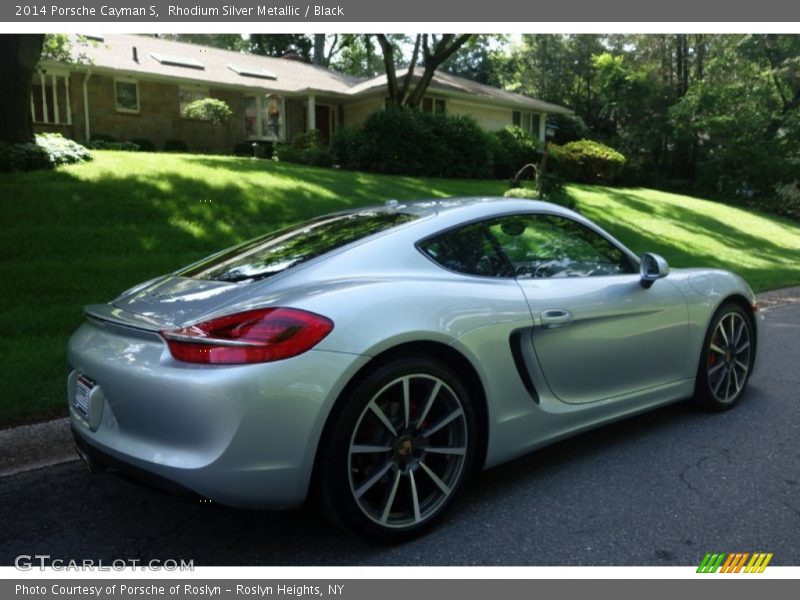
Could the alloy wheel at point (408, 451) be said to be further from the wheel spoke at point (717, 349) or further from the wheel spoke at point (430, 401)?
Result: the wheel spoke at point (717, 349)

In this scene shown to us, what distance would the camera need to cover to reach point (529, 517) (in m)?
3.06

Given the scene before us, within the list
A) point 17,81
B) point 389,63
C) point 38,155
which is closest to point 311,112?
point 389,63

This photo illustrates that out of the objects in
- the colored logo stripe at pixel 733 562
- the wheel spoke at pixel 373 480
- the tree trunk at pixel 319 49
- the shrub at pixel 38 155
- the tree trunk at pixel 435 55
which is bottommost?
the colored logo stripe at pixel 733 562

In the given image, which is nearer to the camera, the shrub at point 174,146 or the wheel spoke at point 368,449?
the wheel spoke at point 368,449

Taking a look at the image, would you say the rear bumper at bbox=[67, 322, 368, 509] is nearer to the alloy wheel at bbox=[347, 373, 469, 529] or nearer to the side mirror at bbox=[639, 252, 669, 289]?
the alloy wheel at bbox=[347, 373, 469, 529]

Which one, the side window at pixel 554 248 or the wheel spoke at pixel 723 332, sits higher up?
the side window at pixel 554 248

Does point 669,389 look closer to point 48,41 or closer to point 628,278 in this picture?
point 628,278

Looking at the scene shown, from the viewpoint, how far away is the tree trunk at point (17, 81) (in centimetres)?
1099

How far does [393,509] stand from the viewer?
2.85 meters

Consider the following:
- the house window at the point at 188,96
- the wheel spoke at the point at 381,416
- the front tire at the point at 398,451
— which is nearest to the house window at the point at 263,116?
the house window at the point at 188,96

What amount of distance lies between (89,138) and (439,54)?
11.5 m

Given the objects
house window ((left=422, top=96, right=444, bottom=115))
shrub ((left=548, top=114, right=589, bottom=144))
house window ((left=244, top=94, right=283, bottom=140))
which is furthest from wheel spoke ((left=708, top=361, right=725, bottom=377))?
shrub ((left=548, top=114, right=589, bottom=144))

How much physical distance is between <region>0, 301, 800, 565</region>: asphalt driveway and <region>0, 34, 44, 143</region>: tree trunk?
9741 millimetres
